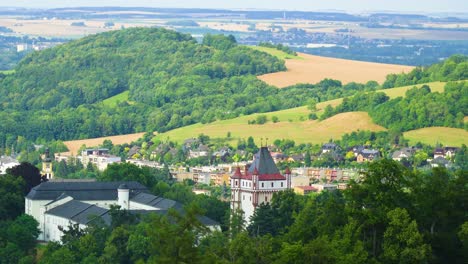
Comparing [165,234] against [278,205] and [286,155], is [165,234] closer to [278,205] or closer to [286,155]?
[278,205]

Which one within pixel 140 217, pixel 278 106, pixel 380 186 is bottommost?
pixel 278 106

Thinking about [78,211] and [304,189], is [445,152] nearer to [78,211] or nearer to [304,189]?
[304,189]

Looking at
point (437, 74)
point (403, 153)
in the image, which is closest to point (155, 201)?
point (403, 153)

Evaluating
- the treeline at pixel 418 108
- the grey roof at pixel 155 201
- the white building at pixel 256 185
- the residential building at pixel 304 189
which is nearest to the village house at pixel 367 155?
the treeline at pixel 418 108

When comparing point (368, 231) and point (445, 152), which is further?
point (445, 152)

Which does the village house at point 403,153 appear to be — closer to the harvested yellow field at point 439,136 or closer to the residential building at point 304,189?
the harvested yellow field at point 439,136

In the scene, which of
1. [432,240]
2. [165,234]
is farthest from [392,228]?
[165,234]
